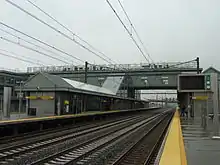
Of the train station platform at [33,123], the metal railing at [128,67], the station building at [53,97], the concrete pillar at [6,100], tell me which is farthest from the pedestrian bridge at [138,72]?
the concrete pillar at [6,100]

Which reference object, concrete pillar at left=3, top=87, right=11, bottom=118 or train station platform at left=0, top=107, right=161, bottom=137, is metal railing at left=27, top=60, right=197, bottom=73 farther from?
concrete pillar at left=3, top=87, right=11, bottom=118

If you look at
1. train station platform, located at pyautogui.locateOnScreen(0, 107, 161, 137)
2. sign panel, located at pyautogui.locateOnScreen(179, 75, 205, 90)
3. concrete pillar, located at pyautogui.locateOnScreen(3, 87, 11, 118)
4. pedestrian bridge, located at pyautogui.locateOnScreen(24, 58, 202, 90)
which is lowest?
train station platform, located at pyautogui.locateOnScreen(0, 107, 161, 137)

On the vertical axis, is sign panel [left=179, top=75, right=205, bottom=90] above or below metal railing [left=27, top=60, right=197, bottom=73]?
below

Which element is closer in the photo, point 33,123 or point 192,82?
point 33,123

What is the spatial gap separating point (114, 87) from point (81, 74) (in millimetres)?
8025

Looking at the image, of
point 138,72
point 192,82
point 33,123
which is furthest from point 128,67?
point 33,123

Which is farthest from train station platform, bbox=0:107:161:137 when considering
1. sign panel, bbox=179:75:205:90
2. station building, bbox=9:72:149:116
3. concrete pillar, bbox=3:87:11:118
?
sign panel, bbox=179:75:205:90

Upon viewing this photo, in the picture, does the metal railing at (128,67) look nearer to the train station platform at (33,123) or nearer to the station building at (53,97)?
the station building at (53,97)

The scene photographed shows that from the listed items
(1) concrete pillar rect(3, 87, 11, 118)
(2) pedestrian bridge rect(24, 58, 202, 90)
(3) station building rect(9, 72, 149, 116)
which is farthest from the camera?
(2) pedestrian bridge rect(24, 58, 202, 90)

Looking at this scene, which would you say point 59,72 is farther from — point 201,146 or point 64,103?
point 201,146

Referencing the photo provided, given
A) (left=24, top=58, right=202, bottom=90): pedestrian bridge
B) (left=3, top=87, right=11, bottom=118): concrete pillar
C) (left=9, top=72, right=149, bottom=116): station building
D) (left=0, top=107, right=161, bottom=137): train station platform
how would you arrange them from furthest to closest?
1. (left=24, top=58, right=202, bottom=90): pedestrian bridge
2. (left=9, top=72, right=149, bottom=116): station building
3. (left=3, top=87, right=11, bottom=118): concrete pillar
4. (left=0, top=107, right=161, bottom=137): train station platform

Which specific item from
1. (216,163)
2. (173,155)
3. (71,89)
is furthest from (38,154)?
(71,89)

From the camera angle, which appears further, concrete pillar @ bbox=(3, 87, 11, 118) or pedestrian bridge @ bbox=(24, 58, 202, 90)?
pedestrian bridge @ bbox=(24, 58, 202, 90)

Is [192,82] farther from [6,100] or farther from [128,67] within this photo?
[128,67]
